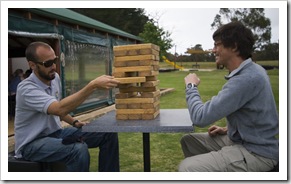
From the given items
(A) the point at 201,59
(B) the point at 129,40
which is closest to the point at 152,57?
(B) the point at 129,40

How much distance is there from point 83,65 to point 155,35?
20.2 m

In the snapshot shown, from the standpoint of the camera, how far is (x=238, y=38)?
7.22ft

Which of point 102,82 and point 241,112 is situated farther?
point 102,82

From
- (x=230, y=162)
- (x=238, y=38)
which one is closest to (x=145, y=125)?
(x=230, y=162)

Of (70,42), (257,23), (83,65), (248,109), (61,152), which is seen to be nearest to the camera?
(248,109)

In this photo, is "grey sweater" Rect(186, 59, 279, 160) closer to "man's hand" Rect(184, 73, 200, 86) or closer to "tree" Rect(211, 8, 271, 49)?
"man's hand" Rect(184, 73, 200, 86)

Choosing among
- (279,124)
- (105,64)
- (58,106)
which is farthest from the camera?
(105,64)

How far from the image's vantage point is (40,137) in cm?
262

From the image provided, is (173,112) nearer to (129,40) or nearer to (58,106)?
(58,106)

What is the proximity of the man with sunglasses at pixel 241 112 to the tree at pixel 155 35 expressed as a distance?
82.5 feet

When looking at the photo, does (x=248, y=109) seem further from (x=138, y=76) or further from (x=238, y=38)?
(x=138, y=76)

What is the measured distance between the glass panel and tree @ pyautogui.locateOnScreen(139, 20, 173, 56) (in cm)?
1735

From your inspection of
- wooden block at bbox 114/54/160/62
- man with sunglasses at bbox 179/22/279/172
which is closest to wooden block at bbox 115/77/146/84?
wooden block at bbox 114/54/160/62

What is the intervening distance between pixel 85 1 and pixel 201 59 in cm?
3487
